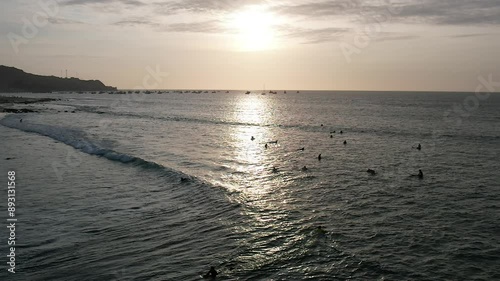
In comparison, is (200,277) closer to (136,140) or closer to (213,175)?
(213,175)

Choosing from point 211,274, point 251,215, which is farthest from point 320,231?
point 211,274

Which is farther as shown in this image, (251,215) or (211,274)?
(251,215)

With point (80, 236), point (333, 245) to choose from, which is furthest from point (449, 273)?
point (80, 236)

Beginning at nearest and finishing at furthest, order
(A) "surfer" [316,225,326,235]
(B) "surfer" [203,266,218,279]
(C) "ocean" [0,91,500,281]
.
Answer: (B) "surfer" [203,266,218,279]
(C) "ocean" [0,91,500,281]
(A) "surfer" [316,225,326,235]

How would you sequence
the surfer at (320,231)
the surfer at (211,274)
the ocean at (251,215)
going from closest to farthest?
the surfer at (211,274) < the ocean at (251,215) < the surfer at (320,231)

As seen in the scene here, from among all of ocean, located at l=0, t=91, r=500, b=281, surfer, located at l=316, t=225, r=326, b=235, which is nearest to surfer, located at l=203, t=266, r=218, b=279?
ocean, located at l=0, t=91, r=500, b=281

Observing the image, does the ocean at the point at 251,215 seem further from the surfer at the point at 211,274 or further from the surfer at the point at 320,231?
the surfer at the point at 211,274

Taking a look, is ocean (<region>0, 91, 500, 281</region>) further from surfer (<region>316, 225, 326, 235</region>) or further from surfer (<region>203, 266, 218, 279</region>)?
surfer (<region>203, 266, 218, 279</region>)

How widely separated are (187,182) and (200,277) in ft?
49.1

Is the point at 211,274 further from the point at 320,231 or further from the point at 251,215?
the point at 251,215

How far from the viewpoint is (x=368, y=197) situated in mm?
24359

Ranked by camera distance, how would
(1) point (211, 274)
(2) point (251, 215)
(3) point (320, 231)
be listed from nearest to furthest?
(1) point (211, 274)
(3) point (320, 231)
(2) point (251, 215)

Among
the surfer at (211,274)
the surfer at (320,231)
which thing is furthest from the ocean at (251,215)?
the surfer at (211,274)

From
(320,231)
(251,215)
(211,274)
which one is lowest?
(211,274)
